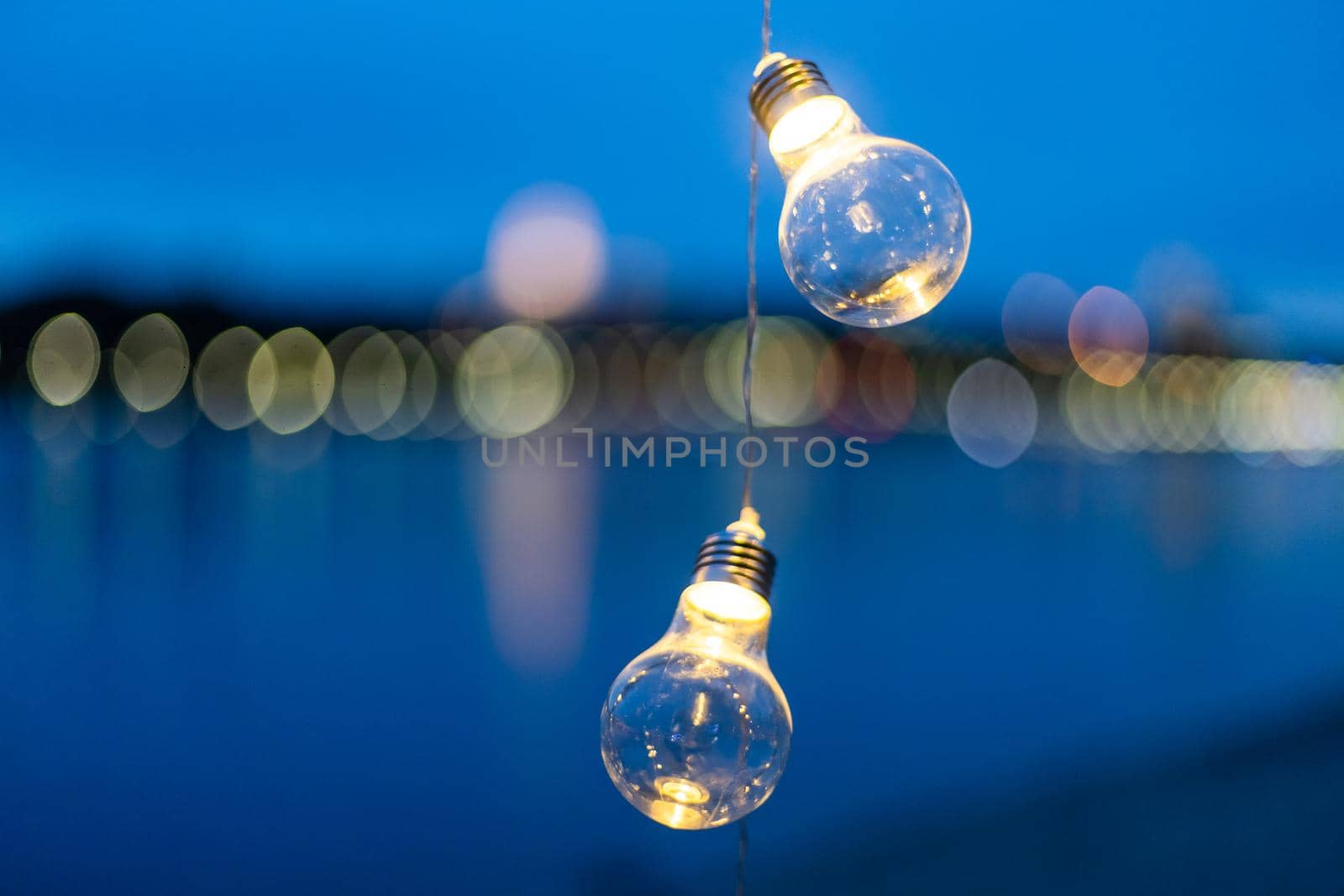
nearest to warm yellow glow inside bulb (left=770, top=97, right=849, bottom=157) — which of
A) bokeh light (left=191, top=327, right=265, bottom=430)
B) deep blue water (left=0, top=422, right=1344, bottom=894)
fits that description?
deep blue water (left=0, top=422, right=1344, bottom=894)

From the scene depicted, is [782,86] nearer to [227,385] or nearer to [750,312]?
[750,312]

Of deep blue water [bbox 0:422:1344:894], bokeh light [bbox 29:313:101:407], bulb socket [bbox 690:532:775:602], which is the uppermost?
bokeh light [bbox 29:313:101:407]

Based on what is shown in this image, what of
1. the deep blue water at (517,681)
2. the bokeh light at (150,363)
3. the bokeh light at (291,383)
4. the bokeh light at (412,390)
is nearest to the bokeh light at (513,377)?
the bokeh light at (412,390)

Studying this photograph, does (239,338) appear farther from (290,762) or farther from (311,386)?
(290,762)

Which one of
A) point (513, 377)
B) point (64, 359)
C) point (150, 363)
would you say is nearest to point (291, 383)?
point (150, 363)

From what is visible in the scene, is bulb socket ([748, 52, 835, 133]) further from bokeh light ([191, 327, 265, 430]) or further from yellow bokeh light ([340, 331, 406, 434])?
yellow bokeh light ([340, 331, 406, 434])

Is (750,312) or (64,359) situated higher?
(64,359)

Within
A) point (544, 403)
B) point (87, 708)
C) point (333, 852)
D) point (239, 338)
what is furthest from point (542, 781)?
point (544, 403)
